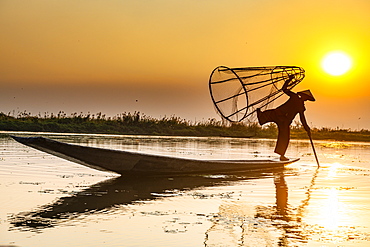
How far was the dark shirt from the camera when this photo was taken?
14.6m

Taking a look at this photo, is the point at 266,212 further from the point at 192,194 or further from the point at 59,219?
the point at 59,219

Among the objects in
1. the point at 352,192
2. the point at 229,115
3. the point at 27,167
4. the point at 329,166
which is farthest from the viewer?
the point at 329,166

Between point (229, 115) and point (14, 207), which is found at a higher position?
point (229, 115)

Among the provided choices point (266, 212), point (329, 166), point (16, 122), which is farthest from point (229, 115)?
point (16, 122)

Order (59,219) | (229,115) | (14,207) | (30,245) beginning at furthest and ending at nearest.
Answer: (229,115)
(14,207)
(59,219)
(30,245)

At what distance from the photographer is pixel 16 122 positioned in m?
40.5

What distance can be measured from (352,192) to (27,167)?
282 inches

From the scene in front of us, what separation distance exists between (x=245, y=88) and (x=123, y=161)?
4.03 metres

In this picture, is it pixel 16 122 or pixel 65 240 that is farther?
pixel 16 122

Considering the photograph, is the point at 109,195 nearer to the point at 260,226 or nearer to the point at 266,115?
the point at 260,226

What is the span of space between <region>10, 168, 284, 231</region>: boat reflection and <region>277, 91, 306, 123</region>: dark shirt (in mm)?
1563

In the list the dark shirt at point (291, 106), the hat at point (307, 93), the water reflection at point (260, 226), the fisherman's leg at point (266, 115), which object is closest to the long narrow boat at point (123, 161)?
the fisherman's leg at point (266, 115)

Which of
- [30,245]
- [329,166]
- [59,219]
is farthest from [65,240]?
[329,166]

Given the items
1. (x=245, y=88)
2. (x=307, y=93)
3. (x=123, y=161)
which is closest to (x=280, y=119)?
(x=307, y=93)
